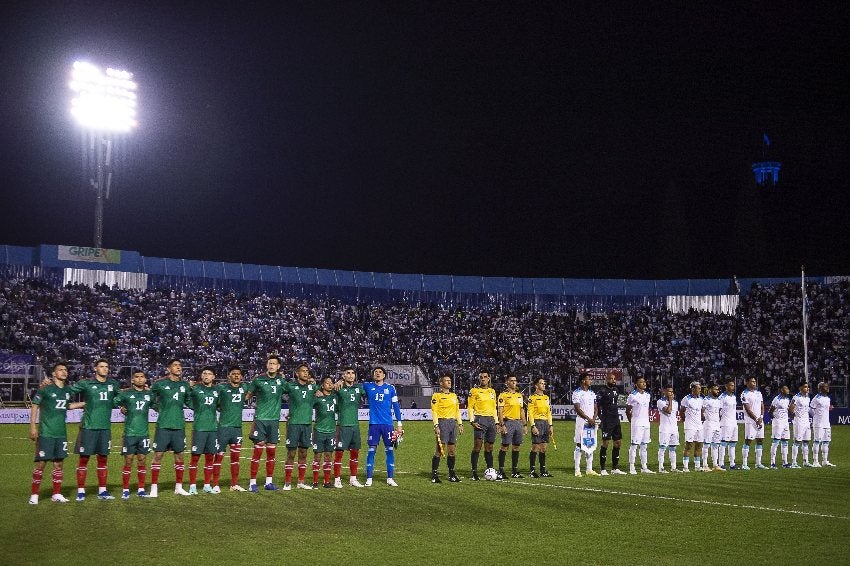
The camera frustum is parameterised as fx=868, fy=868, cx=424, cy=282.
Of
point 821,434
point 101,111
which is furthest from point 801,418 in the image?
point 101,111

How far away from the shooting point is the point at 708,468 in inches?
917

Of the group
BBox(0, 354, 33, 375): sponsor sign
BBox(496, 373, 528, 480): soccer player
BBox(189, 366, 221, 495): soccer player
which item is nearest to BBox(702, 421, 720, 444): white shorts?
BBox(496, 373, 528, 480): soccer player

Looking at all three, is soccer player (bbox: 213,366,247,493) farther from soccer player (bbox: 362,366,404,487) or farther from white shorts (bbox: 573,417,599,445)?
white shorts (bbox: 573,417,599,445)

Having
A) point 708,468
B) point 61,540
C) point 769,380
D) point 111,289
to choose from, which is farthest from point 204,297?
point 61,540

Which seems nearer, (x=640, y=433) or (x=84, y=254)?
(x=640, y=433)

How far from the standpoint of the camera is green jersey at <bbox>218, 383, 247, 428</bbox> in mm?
17562

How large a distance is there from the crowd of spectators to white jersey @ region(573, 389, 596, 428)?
91.0 feet

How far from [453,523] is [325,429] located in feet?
19.1

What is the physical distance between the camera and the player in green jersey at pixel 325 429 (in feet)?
60.6

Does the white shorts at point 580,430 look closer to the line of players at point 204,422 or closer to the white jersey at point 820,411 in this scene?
the line of players at point 204,422

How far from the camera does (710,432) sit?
77.3ft

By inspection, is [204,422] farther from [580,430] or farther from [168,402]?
[580,430]


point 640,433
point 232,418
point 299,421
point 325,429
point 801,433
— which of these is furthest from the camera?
point 801,433

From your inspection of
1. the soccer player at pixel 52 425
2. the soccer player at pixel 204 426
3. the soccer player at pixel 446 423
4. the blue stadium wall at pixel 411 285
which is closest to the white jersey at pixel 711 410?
the soccer player at pixel 446 423
